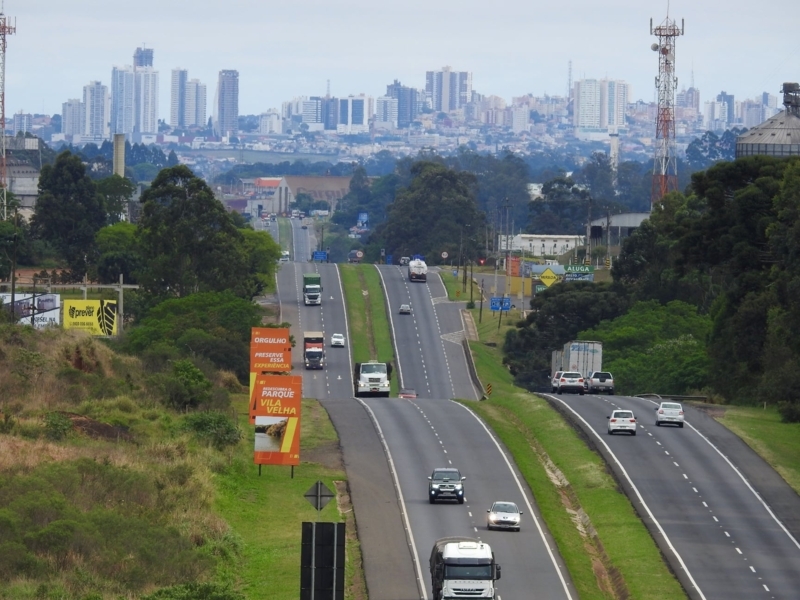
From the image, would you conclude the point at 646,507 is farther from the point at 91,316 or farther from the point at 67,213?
→ the point at 67,213

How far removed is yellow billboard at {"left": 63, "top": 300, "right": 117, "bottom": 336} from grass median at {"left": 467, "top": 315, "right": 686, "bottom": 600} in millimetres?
32964

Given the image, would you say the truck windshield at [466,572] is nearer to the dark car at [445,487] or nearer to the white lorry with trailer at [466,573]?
the white lorry with trailer at [466,573]

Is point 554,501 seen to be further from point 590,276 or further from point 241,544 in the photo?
point 590,276

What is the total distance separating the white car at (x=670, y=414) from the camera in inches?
2948

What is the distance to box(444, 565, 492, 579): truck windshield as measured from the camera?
4162 cm

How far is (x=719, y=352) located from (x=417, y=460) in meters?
34.7

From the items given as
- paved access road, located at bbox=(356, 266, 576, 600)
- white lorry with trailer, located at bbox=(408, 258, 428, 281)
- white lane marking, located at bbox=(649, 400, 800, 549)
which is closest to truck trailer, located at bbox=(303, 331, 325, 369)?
paved access road, located at bbox=(356, 266, 576, 600)

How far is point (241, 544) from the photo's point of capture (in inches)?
1923

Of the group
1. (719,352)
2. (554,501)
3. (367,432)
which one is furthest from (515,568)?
(719,352)

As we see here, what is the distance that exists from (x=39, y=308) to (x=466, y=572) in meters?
73.6

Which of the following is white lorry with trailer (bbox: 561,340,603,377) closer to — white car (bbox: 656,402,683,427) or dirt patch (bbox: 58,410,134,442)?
white car (bbox: 656,402,683,427)

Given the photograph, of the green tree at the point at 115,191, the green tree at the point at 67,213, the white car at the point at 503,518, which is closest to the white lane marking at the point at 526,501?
the white car at the point at 503,518

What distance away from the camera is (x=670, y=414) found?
2950 inches

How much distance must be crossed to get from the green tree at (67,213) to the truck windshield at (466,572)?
122073 mm
